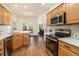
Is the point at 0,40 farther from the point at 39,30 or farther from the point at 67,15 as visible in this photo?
the point at 39,30

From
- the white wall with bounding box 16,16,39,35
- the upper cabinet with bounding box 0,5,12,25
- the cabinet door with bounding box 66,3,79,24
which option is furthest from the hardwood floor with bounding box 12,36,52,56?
the white wall with bounding box 16,16,39,35

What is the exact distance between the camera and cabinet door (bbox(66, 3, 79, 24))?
222 centimetres

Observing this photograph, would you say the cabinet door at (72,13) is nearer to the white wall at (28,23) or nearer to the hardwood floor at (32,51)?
the hardwood floor at (32,51)

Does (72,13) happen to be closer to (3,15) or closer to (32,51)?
(3,15)

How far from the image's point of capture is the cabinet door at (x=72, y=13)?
7.29ft

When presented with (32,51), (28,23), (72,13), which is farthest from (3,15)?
(28,23)

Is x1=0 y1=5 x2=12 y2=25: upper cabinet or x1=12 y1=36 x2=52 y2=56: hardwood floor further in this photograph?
x1=12 y1=36 x2=52 y2=56: hardwood floor

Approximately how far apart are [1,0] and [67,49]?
62.0 inches

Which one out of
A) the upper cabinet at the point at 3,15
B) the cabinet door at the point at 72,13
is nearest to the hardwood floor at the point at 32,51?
the upper cabinet at the point at 3,15

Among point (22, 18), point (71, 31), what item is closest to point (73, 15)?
point (71, 31)

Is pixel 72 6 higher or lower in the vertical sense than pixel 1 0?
higher

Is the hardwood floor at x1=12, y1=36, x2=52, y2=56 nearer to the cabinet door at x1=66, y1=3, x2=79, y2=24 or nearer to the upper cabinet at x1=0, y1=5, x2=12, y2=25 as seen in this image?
the upper cabinet at x1=0, y1=5, x2=12, y2=25

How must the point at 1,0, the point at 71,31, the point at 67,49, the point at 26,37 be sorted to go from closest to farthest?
the point at 1,0 < the point at 67,49 < the point at 71,31 < the point at 26,37

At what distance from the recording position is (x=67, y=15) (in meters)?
2.66
